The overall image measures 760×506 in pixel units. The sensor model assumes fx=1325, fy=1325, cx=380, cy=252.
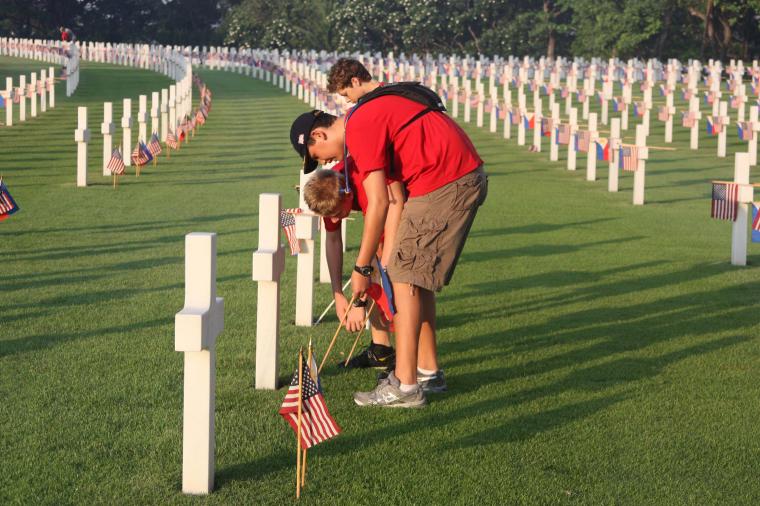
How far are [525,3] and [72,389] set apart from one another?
67971mm

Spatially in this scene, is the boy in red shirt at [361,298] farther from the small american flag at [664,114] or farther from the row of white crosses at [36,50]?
the row of white crosses at [36,50]

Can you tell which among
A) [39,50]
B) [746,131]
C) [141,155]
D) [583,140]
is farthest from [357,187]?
[39,50]

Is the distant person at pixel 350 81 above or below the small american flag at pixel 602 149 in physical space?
above

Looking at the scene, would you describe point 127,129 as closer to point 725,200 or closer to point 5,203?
point 5,203

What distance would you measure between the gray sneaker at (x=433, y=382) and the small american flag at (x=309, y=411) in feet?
5.93

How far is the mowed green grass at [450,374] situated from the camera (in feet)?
19.5

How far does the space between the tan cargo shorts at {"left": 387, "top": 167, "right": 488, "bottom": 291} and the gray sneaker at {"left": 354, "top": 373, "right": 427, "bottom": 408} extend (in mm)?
589

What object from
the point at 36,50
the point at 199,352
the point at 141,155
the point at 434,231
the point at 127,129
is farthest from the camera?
the point at 36,50

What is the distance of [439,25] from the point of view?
226 feet

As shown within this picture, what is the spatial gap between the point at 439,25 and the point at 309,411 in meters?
64.6

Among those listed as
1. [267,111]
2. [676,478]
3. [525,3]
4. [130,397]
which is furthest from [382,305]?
[525,3]

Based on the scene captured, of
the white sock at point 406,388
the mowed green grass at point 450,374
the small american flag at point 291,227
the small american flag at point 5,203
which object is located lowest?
the mowed green grass at point 450,374

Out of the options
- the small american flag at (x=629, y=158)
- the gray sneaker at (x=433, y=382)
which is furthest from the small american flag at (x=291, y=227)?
the small american flag at (x=629, y=158)

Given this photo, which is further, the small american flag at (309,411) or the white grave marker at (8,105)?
the white grave marker at (8,105)
